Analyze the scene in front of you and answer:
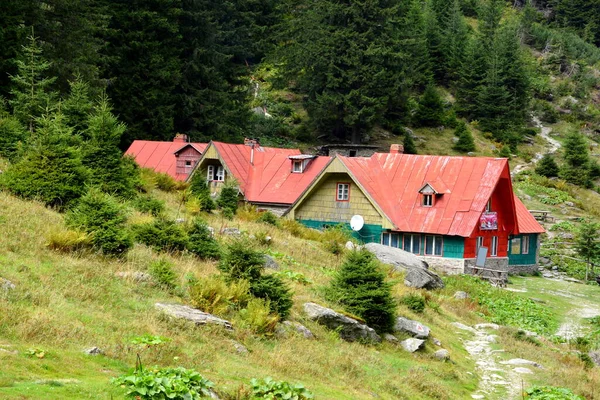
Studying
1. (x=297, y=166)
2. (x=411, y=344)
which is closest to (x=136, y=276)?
(x=411, y=344)

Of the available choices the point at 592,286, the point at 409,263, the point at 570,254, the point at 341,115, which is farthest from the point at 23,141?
the point at 341,115

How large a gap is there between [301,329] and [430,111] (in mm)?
57200

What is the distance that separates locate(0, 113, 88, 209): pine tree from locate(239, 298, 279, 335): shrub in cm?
760

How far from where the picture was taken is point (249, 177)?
139 ft

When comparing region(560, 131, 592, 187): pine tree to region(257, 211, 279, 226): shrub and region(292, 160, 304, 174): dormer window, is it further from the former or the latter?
region(257, 211, 279, 226): shrub

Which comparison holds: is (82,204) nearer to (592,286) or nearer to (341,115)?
(592,286)

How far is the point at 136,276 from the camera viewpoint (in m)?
14.6

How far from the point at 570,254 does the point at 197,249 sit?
32238 millimetres

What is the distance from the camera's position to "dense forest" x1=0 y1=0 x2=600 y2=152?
35344mm

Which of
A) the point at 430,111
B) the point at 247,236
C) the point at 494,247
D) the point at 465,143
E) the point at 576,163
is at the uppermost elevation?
the point at 430,111

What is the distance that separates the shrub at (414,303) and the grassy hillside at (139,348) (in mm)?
754

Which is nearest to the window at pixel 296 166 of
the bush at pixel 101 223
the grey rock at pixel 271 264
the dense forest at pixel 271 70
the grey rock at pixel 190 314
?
the dense forest at pixel 271 70

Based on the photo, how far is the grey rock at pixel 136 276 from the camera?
47.6 ft

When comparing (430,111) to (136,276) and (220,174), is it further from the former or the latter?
(136,276)
